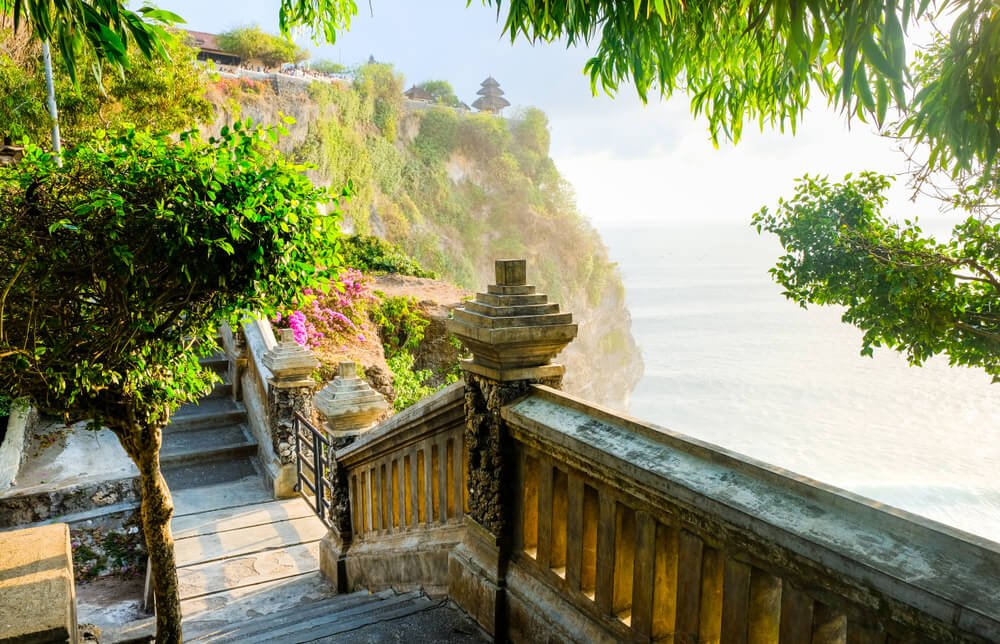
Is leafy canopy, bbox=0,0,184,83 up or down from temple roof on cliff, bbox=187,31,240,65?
down

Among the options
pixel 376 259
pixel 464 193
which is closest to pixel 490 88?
pixel 464 193

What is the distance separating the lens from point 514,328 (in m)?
2.84

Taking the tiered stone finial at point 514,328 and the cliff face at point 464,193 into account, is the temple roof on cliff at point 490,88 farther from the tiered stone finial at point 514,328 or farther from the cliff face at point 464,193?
the tiered stone finial at point 514,328

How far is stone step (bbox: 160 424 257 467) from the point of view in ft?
26.0

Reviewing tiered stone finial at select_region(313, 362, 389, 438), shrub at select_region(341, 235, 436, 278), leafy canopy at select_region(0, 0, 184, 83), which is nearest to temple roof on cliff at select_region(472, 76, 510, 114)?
shrub at select_region(341, 235, 436, 278)

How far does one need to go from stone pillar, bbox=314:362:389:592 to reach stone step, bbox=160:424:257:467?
3.37m

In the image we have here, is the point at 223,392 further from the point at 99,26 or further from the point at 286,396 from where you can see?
the point at 99,26

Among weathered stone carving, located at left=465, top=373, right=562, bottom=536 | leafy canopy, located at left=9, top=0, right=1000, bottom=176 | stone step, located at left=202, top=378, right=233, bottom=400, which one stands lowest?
stone step, located at left=202, top=378, right=233, bottom=400

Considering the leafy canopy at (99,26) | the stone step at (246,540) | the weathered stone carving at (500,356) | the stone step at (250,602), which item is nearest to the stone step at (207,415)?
the stone step at (246,540)

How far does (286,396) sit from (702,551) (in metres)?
6.24

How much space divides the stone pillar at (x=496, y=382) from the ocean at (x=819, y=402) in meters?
31.7

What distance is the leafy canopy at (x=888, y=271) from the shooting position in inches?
323

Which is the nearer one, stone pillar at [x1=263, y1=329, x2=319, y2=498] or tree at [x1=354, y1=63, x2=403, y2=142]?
stone pillar at [x1=263, y1=329, x2=319, y2=498]

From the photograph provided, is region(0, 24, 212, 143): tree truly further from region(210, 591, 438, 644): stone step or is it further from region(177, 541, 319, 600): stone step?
region(210, 591, 438, 644): stone step
